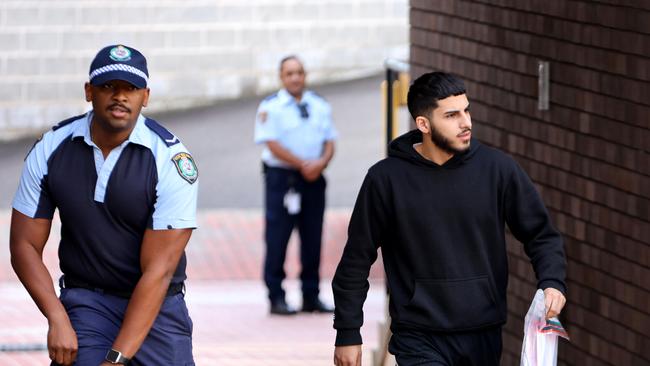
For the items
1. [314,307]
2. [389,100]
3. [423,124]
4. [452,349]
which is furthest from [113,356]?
[314,307]

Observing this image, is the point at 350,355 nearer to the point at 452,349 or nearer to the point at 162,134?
the point at 452,349

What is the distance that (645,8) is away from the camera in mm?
6133

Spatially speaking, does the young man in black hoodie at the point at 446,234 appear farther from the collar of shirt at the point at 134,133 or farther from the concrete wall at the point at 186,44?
the concrete wall at the point at 186,44

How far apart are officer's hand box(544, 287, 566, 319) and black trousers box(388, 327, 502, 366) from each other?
275 millimetres

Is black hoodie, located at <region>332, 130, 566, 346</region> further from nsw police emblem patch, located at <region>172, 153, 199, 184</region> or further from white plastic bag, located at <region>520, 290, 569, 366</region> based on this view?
nsw police emblem patch, located at <region>172, 153, 199, 184</region>

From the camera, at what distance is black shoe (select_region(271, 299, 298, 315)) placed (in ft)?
39.0

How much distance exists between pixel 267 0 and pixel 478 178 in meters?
12.6

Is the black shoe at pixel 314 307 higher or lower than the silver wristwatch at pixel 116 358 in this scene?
lower

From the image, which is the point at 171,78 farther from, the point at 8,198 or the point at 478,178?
the point at 478,178

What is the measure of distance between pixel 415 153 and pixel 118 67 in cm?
105

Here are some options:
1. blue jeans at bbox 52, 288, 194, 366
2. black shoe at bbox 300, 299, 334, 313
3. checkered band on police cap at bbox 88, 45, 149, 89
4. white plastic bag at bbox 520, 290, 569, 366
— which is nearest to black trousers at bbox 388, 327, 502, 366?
white plastic bag at bbox 520, 290, 569, 366

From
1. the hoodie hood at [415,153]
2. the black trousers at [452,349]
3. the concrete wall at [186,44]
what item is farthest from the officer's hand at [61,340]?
the concrete wall at [186,44]

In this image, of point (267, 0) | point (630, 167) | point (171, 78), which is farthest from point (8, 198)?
point (630, 167)

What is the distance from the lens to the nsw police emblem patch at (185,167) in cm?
548
